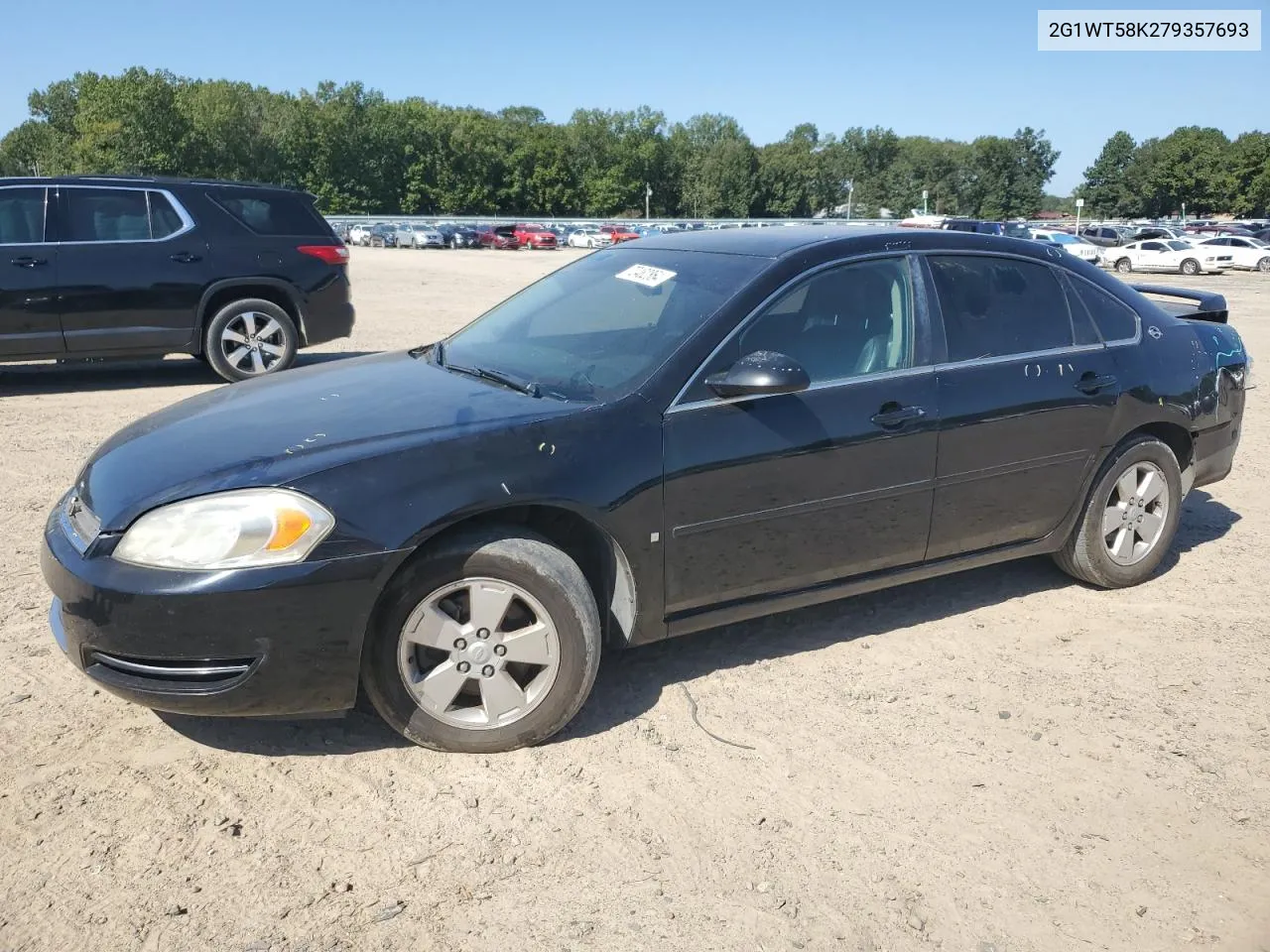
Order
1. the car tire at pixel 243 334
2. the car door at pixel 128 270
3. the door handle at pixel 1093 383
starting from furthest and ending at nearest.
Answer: the car tire at pixel 243 334, the car door at pixel 128 270, the door handle at pixel 1093 383

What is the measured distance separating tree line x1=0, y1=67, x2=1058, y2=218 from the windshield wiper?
109547 mm

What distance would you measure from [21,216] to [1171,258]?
3729 centimetres

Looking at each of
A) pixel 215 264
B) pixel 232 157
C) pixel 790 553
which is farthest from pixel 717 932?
pixel 232 157

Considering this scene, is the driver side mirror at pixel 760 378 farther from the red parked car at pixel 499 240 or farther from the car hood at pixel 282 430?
Answer: the red parked car at pixel 499 240

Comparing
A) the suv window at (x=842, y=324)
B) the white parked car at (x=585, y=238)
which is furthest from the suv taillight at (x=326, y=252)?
the white parked car at (x=585, y=238)

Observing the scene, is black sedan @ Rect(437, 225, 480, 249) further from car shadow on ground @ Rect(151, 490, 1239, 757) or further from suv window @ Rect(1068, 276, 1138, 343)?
suv window @ Rect(1068, 276, 1138, 343)

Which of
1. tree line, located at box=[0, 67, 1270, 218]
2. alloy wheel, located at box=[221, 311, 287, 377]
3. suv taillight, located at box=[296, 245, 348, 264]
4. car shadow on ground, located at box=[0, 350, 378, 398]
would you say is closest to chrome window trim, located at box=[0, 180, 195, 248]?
alloy wheel, located at box=[221, 311, 287, 377]

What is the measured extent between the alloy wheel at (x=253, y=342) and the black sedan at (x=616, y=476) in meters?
5.83

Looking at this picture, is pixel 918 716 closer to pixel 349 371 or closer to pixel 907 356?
pixel 907 356

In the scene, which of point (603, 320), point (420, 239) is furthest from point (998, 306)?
point (420, 239)

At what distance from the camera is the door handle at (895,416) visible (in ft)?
13.0

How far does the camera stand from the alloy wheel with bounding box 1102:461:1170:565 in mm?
4805

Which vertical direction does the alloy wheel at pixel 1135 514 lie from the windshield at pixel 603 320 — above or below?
below

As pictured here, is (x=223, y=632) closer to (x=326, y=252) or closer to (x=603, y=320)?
(x=603, y=320)
